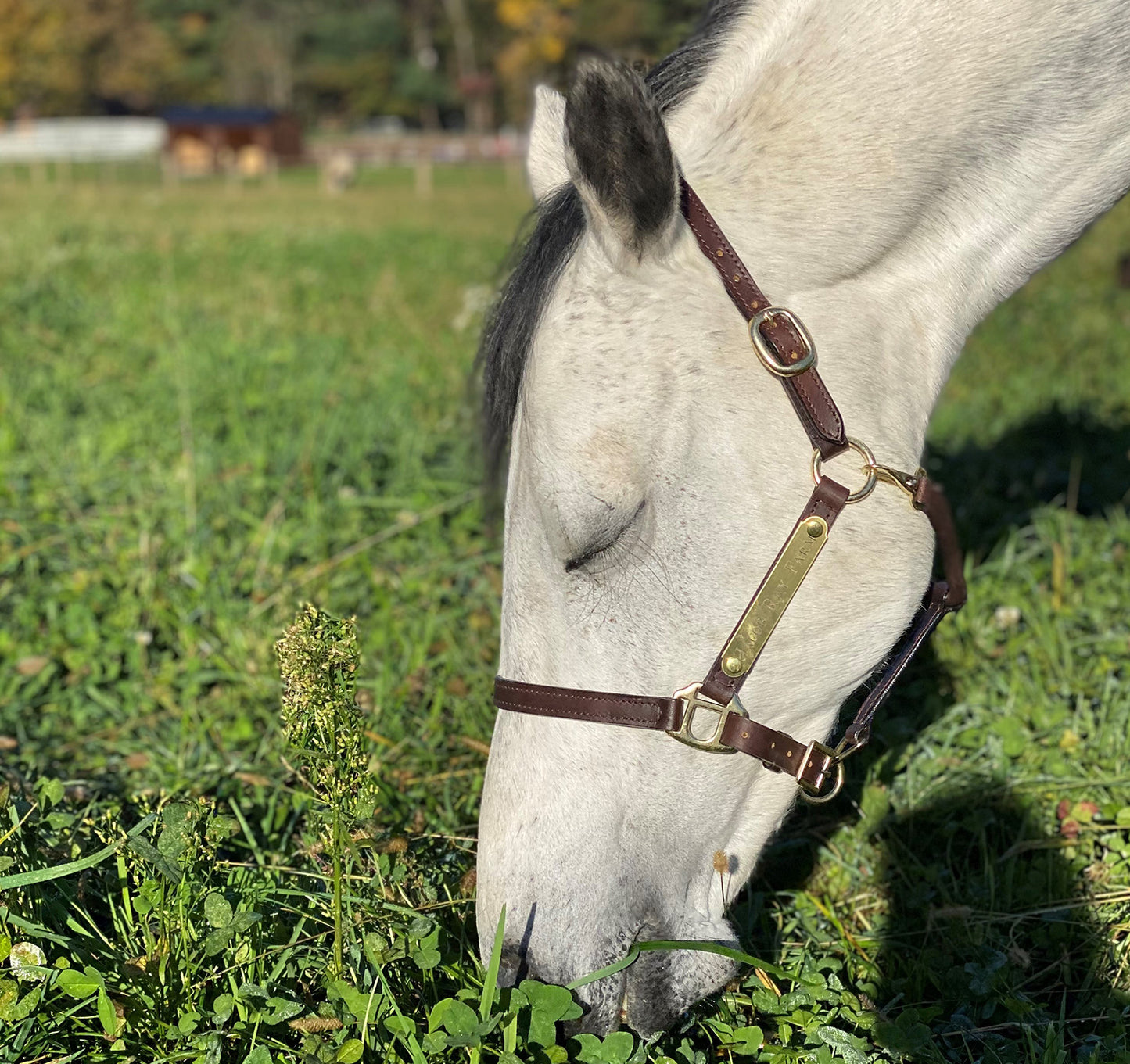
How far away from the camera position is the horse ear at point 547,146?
180 centimetres

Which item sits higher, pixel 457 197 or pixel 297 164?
pixel 457 197

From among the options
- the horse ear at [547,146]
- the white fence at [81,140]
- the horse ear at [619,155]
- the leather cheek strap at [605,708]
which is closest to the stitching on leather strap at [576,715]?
the leather cheek strap at [605,708]

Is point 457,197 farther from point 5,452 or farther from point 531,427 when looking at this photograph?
point 531,427

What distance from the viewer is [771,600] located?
163 centimetres

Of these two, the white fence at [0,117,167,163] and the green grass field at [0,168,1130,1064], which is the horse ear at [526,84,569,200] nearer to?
the green grass field at [0,168,1130,1064]

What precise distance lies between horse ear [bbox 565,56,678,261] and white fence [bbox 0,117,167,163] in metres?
41.0

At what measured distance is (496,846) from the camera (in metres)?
1.65

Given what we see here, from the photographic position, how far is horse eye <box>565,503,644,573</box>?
1.60 m

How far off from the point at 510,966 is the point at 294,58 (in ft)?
247

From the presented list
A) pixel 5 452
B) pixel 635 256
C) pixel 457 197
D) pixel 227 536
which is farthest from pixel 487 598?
pixel 457 197

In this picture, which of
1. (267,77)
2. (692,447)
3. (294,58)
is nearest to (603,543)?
(692,447)

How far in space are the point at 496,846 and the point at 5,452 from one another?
3.18 meters

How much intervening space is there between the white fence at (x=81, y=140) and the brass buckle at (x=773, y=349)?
41040 millimetres

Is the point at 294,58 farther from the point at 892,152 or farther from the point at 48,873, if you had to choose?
the point at 48,873
